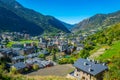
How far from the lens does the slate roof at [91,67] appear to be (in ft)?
154

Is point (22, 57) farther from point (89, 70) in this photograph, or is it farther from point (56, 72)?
point (89, 70)

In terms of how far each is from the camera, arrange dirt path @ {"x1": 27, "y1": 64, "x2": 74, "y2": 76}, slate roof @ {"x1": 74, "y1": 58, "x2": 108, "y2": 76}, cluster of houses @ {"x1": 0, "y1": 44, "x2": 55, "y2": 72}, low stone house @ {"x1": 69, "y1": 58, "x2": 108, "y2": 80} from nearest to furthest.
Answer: low stone house @ {"x1": 69, "y1": 58, "x2": 108, "y2": 80}, slate roof @ {"x1": 74, "y1": 58, "x2": 108, "y2": 76}, dirt path @ {"x1": 27, "y1": 64, "x2": 74, "y2": 76}, cluster of houses @ {"x1": 0, "y1": 44, "x2": 55, "y2": 72}

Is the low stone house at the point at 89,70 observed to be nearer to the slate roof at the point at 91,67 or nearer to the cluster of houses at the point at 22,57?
the slate roof at the point at 91,67

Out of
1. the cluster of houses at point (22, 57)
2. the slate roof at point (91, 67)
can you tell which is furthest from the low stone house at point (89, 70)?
the cluster of houses at point (22, 57)

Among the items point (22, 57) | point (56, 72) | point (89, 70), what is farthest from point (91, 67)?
point (22, 57)

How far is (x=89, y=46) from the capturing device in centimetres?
9575

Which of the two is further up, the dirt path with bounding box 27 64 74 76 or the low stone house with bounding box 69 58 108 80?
the low stone house with bounding box 69 58 108 80

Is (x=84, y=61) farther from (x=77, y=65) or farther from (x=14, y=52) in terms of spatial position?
(x=14, y=52)

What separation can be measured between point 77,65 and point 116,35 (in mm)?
53132

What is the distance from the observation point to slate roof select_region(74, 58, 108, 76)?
46.9 m

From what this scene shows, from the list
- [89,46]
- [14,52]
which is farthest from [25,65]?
[14,52]

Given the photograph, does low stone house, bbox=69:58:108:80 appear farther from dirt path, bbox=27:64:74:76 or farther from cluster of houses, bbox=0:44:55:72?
cluster of houses, bbox=0:44:55:72

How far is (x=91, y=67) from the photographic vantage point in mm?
48688

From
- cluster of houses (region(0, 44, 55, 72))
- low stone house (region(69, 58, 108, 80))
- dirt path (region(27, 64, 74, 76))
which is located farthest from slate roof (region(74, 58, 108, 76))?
cluster of houses (region(0, 44, 55, 72))
